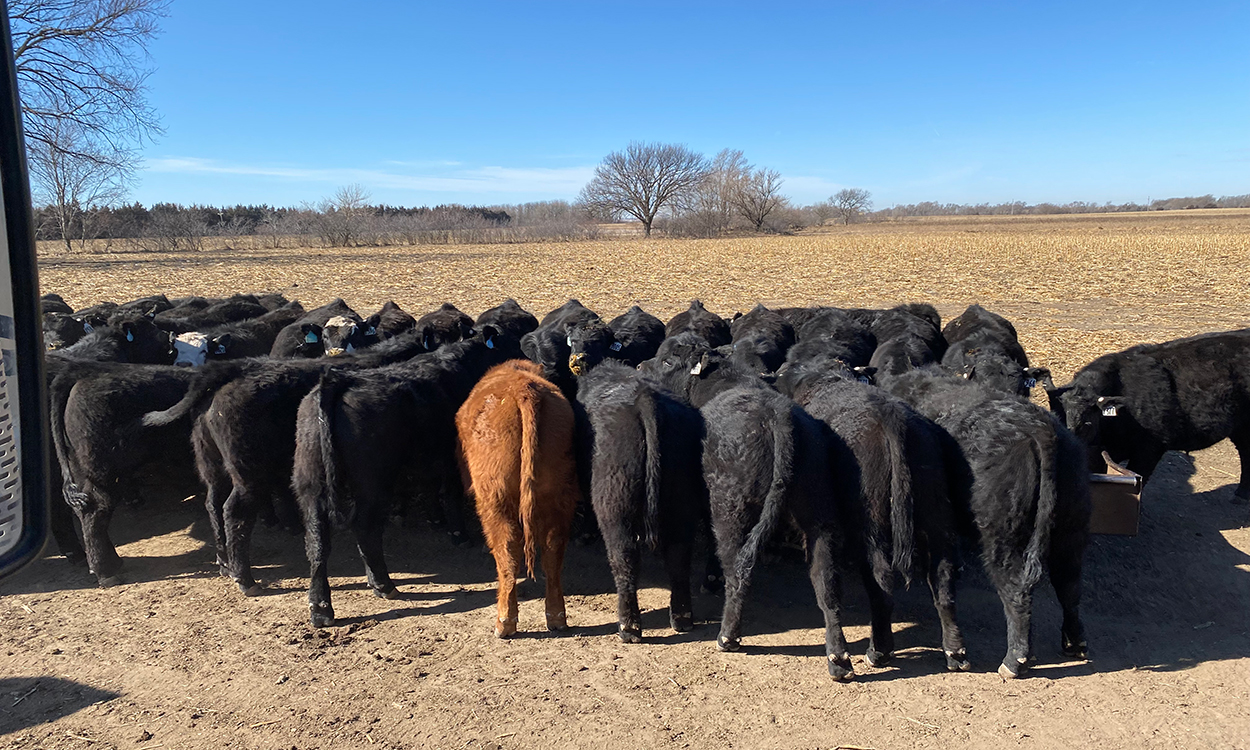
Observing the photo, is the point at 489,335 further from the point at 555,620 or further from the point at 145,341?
the point at 145,341

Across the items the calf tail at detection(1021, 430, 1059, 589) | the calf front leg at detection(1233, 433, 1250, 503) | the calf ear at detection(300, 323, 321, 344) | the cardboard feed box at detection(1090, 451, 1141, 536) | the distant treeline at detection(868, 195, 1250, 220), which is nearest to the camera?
the calf tail at detection(1021, 430, 1059, 589)

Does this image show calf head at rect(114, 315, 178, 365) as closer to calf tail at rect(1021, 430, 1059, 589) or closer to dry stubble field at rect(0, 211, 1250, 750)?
dry stubble field at rect(0, 211, 1250, 750)

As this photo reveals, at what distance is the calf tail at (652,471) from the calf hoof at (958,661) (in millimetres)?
1850

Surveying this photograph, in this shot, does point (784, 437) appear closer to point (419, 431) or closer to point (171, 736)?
point (419, 431)

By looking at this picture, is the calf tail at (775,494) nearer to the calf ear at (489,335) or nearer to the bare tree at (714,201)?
the calf ear at (489,335)

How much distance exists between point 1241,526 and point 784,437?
511 cm

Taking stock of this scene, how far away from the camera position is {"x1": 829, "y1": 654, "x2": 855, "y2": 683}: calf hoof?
3969mm

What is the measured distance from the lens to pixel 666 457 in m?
4.44

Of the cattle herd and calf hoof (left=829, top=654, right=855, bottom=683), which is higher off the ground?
the cattle herd

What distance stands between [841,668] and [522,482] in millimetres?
2207

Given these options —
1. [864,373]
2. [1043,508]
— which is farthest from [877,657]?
[864,373]

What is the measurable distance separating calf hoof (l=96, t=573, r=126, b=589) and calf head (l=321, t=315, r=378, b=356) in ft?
11.2

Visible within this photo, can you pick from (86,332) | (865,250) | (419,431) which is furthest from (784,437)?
(865,250)

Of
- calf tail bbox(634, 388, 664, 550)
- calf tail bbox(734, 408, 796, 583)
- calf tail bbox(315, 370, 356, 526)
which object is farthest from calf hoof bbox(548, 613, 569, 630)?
calf tail bbox(315, 370, 356, 526)
